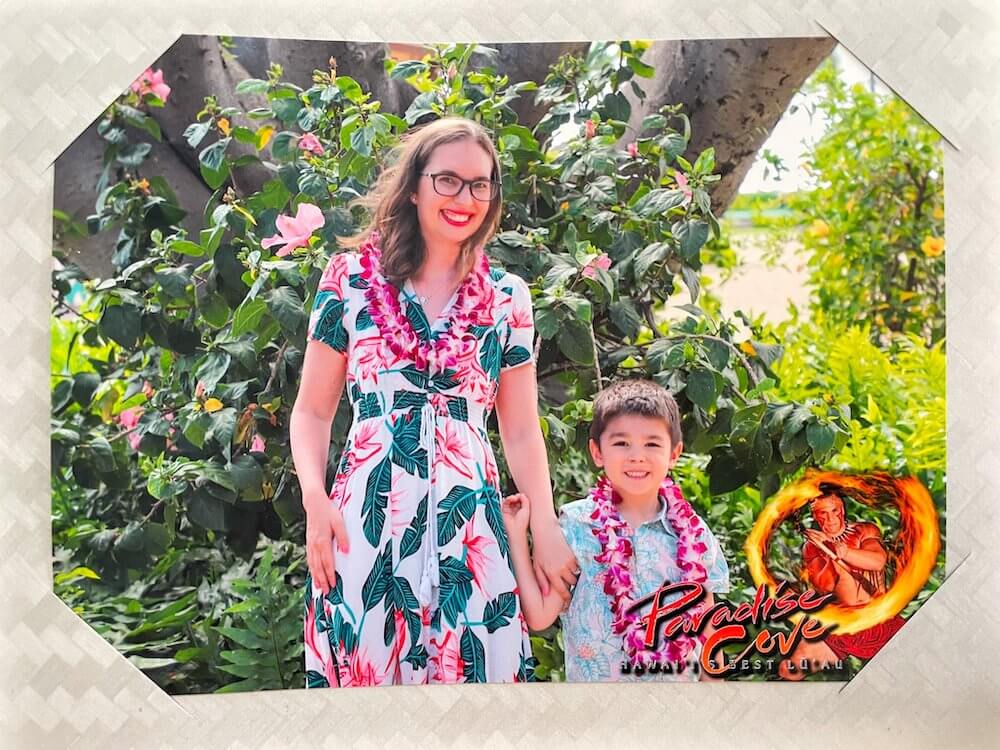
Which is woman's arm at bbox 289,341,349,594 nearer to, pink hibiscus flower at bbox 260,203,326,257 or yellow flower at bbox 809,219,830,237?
pink hibiscus flower at bbox 260,203,326,257

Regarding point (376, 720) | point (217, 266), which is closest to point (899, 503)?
point (376, 720)

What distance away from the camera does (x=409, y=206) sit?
5.98 feet

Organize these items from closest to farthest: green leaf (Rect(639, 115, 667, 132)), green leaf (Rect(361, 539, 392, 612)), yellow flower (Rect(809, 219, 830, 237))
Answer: green leaf (Rect(361, 539, 392, 612)), green leaf (Rect(639, 115, 667, 132)), yellow flower (Rect(809, 219, 830, 237))

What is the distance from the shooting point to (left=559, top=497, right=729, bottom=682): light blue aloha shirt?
1866 millimetres

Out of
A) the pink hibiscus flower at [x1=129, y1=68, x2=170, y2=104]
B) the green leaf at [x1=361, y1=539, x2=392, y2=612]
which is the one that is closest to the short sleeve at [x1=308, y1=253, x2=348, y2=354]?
the green leaf at [x1=361, y1=539, x2=392, y2=612]

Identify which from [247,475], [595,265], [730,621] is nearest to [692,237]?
[595,265]

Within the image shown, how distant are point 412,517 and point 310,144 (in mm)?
677

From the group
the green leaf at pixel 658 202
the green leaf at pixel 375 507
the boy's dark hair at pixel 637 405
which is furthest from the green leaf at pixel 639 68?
the green leaf at pixel 375 507

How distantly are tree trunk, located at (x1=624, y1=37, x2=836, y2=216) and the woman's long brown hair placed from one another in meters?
0.36

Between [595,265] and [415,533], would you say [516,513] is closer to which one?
[415,533]

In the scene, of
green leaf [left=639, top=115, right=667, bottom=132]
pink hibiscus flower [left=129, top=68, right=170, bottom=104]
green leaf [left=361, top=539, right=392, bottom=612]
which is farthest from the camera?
green leaf [left=639, top=115, right=667, bottom=132]

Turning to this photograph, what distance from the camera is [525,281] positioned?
6.25 ft

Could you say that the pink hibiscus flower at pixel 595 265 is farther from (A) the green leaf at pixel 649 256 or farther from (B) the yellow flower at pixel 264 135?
(B) the yellow flower at pixel 264 135

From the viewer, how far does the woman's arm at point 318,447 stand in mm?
1796
